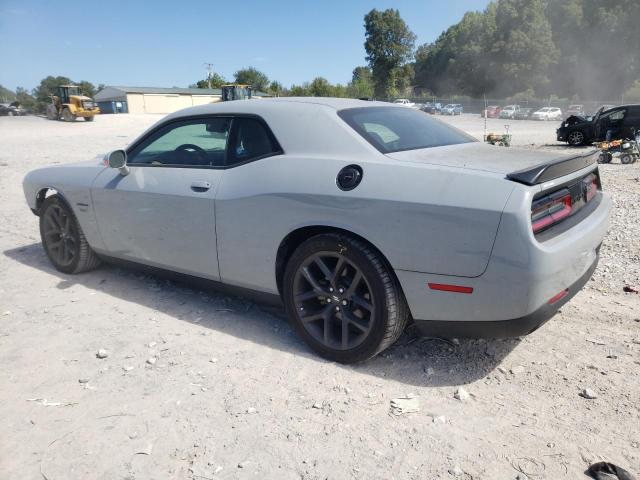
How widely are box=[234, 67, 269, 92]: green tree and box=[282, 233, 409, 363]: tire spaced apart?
91769 millimetres

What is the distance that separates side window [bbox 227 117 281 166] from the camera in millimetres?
3217

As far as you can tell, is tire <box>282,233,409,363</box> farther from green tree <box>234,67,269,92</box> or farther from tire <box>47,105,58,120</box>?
green tree <box>234,67,269,92</box>

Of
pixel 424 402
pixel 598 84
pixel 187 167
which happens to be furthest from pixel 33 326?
pixel 598 84

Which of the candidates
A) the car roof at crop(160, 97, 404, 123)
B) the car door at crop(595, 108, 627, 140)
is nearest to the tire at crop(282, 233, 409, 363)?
the car roof at crop(160, 97, 404, 123)

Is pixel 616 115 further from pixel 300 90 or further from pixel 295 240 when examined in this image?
pixel 300 90

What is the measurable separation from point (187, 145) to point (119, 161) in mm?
581

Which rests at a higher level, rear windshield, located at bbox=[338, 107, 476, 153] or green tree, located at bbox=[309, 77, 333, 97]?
green tree, located at bbox=[309, 77, 333, 97]

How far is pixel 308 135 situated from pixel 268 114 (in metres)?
0.39

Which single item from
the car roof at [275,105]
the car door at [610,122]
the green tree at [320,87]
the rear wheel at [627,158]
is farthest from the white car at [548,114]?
Result: the car roof at [275,105]

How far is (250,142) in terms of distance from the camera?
3301 mm

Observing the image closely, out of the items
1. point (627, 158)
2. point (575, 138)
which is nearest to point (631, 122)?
point (575, 138)

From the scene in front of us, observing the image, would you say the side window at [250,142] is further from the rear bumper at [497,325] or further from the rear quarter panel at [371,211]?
the rear bumper at [497,325]

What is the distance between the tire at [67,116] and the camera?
37781 millimetres

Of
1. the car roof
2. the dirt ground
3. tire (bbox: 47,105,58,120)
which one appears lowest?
the dirt ground
